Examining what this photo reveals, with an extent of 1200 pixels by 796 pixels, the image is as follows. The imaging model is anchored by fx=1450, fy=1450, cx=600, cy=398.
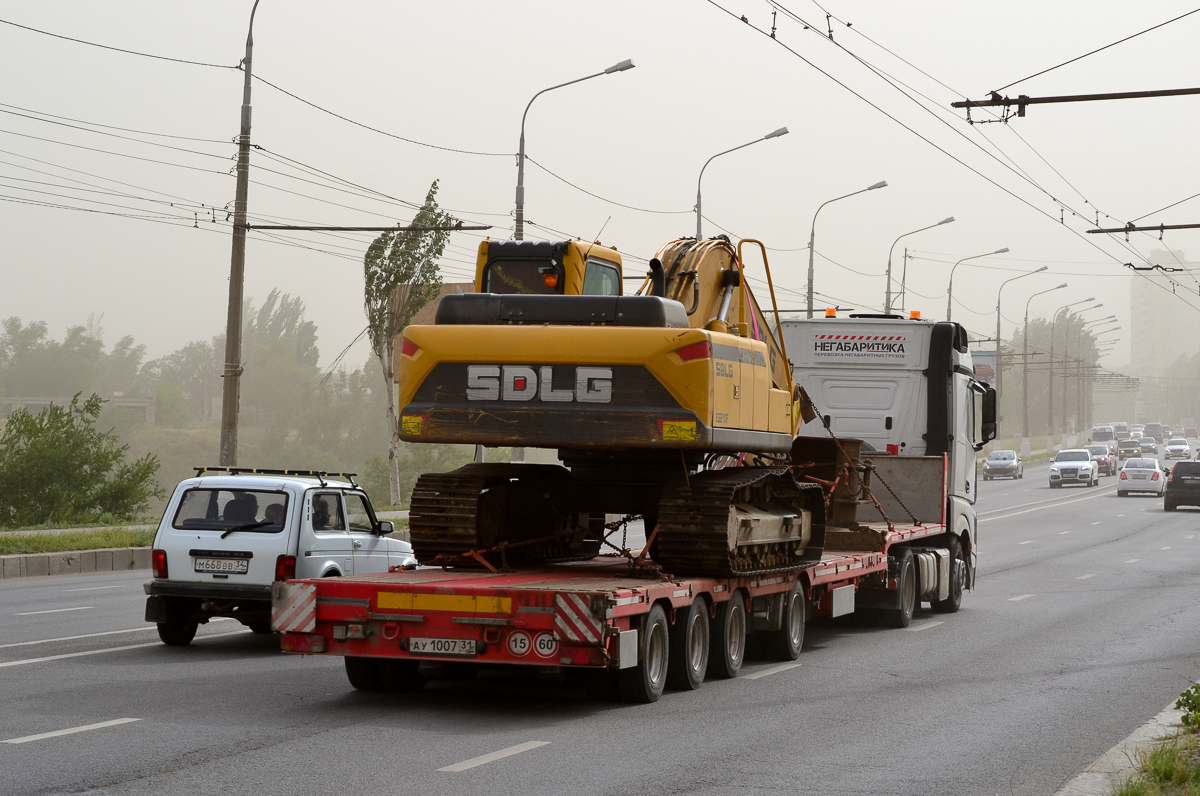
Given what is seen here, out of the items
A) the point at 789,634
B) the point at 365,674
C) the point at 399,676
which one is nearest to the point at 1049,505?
the point at 789,634

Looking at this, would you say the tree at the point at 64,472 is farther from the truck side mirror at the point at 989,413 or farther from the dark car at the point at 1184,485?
the dark car at the point at 1184,485

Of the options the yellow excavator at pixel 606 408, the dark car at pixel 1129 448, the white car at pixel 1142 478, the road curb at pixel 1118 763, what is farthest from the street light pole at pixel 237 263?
the dark car at pixel 1129 448

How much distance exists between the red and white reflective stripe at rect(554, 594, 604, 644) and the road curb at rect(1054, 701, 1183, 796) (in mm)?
3067

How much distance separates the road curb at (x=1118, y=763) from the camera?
7123 millimetres

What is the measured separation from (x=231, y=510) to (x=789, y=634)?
514 centimetres

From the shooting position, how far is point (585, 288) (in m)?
11.9

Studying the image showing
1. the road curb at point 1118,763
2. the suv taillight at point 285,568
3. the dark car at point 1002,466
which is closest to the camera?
the road curb at point 1118,763

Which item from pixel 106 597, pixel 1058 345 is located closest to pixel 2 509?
pixel 106 597

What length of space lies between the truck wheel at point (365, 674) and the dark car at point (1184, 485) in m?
40.7

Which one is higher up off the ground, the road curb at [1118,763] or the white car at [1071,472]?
the white car at [1071,472]

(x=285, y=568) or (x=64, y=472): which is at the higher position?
(x=64, y=472)

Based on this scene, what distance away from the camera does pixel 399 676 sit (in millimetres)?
10930

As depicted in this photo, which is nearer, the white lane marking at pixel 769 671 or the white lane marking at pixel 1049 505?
the white lane marking at pixel 769 671

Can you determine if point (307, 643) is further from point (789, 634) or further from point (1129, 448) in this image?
point (1129, 448)
